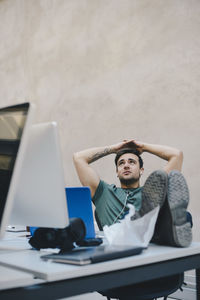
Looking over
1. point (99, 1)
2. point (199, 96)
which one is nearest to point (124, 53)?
point (99, 1)

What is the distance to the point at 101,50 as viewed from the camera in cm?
381

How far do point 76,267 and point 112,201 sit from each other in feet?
4.75

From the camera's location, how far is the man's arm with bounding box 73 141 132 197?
252cm

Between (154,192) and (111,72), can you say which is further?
(111,72)

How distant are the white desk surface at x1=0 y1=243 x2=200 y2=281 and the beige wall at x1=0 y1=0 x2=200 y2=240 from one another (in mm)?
1819

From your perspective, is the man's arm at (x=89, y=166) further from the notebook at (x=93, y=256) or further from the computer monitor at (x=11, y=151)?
the computer monitor at (x=11, y=151)

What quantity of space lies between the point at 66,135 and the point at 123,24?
1.31 metres

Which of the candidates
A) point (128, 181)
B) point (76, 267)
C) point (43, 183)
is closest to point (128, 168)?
point (128, 181)

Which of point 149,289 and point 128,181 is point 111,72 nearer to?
point 128,181

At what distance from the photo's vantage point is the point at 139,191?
7.99 feet

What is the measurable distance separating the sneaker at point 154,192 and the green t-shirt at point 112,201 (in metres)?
1.00

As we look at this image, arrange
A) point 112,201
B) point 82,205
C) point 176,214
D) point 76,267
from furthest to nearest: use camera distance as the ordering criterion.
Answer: point 112,201
point 82,205
point 176,214
point 76,267

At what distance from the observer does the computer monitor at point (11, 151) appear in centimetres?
90

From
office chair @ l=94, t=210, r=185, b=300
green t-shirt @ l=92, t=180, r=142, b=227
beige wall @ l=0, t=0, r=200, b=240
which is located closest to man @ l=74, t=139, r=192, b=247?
green t-shirt @ l=92, t=180, r=142, b=227
